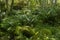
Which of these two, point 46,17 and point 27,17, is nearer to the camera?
point 27,17

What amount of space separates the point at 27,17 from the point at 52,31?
151 cm

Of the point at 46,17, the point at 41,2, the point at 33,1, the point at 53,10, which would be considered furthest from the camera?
the point at 41,2

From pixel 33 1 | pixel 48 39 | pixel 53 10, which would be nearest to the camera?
pixel 48 39

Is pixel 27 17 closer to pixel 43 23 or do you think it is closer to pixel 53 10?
pixel 43 23

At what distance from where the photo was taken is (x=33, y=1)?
35.3 feet

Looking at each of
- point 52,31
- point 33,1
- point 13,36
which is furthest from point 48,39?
point 33,1

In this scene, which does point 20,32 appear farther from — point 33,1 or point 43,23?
point 33,1

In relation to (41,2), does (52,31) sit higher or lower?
lower

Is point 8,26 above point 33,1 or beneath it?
beneath

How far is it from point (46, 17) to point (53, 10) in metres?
0.89

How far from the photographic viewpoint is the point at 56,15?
31.4 feet

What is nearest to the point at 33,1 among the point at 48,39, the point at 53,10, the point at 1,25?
the point at 53,10

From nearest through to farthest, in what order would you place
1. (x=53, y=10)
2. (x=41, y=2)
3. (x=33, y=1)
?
(x=53, y=10), (x=33, y=1), (x=41, y=2)

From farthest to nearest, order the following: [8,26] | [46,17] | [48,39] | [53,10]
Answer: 1. [53,10]
2. [46,17]
3. [8,26]
4. [48,39]
